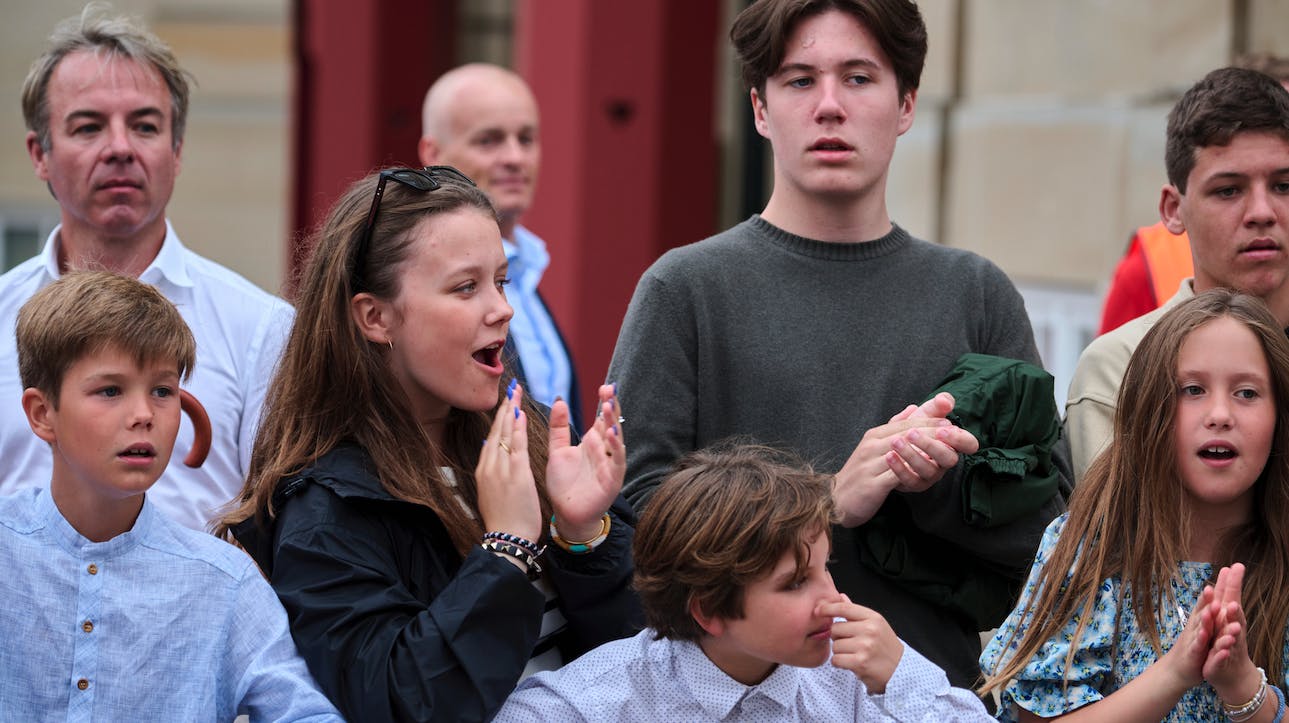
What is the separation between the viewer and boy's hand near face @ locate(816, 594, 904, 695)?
3039mm

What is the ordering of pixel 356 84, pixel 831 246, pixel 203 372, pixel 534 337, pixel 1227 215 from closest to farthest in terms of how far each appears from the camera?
pixel 831 246, pixel 1227 215, pixel 203 372, pixel 534 337, pixel 356 84

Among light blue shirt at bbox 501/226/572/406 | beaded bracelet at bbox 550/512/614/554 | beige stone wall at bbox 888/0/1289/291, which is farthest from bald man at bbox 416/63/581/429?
beaded bracelet at bbox 550/512/614/554

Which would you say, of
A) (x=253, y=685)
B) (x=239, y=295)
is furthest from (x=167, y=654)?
(x=239, y=295)

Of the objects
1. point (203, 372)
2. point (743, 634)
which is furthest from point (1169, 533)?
point (203, 372)

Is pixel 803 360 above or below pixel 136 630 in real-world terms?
above

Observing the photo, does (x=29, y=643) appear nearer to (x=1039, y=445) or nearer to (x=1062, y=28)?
(x=1039, y=445)

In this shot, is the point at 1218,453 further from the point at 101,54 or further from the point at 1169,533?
the point at 101,54

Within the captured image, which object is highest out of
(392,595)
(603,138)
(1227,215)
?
(1227,215)

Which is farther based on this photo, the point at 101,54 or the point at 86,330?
the point at 101,54

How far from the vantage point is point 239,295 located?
14.1ft

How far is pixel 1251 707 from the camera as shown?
10.2 ft

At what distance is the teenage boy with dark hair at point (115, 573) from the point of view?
298 cm

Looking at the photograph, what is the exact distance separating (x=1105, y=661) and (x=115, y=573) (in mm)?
1701

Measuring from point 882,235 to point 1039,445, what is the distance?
0.55 meters
